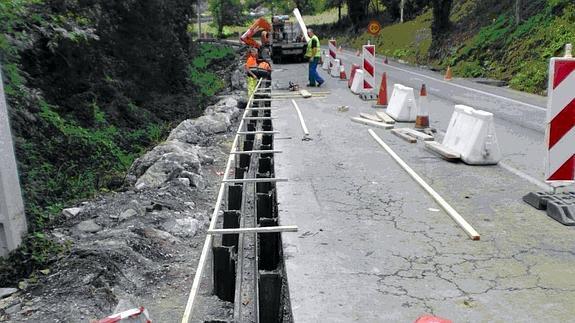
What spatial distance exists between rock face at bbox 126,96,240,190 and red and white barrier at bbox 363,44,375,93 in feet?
15.5

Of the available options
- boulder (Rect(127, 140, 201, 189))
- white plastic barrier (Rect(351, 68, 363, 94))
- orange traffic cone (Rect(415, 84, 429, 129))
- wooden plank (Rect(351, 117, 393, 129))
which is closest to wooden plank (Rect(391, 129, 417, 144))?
wooden plank (Rect(351, 117, 393, 129))

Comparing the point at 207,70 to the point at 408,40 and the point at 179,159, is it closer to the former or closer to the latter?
the point at 408,40

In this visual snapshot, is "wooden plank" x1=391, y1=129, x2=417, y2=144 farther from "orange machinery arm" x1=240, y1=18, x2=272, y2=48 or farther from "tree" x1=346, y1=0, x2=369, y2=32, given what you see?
"tree" x1=346, y1=0, x2=369, y2=32

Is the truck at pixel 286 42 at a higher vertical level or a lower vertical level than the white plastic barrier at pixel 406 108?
higher

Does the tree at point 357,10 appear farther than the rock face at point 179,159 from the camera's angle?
Yes

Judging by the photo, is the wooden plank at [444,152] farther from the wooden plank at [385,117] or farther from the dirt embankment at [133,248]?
the dirt embankment at [133,248]

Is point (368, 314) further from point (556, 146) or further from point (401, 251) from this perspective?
point (556, 146)

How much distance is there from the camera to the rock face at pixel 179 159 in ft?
27.8

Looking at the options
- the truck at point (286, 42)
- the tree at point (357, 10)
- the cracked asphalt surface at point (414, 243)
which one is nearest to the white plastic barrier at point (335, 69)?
the truck at point (286, 42)

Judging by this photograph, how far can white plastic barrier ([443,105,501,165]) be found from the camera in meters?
7.41

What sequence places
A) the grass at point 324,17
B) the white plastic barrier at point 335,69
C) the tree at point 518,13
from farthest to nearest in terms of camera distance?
the grass at point 324,17 < the tree at point 518,13 < the white plastic barrier at point 335,69

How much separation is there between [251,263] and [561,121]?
3.75m

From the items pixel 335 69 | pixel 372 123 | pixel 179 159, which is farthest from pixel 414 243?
pixel 335 69

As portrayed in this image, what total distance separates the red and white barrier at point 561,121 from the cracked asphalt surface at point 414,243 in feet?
1.81
